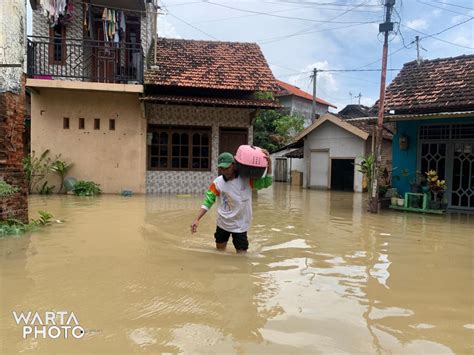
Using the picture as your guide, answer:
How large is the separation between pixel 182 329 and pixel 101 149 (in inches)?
481

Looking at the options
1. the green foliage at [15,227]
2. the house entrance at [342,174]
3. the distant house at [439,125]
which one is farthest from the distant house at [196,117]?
the house entrance at [342,174]

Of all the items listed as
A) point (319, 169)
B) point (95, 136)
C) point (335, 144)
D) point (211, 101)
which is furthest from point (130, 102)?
point (319, 169)

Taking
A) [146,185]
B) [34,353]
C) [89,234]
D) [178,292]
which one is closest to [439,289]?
[178,292]

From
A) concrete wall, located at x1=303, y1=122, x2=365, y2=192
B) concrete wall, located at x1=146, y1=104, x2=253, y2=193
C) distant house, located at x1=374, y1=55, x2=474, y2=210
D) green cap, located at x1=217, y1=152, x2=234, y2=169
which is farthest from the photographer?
concrete wall, located at x1=303, y1=122, x2=365, y2=192

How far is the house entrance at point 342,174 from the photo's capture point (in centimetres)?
2230

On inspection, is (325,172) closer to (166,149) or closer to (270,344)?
(166,149)

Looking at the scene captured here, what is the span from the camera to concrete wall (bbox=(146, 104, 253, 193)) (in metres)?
14.8

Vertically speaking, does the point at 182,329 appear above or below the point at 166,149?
below

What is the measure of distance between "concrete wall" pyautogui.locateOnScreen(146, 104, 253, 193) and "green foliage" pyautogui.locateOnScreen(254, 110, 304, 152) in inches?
545

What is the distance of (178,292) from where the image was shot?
3920 millimetres

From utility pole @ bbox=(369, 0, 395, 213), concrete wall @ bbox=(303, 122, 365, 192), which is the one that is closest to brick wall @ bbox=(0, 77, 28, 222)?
utility pole @ bbox=(369, 0, 395, 213)

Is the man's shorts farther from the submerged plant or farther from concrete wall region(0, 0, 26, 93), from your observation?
the submerged plant

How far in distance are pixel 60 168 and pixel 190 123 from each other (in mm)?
4683

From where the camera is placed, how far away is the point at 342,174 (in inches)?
892
